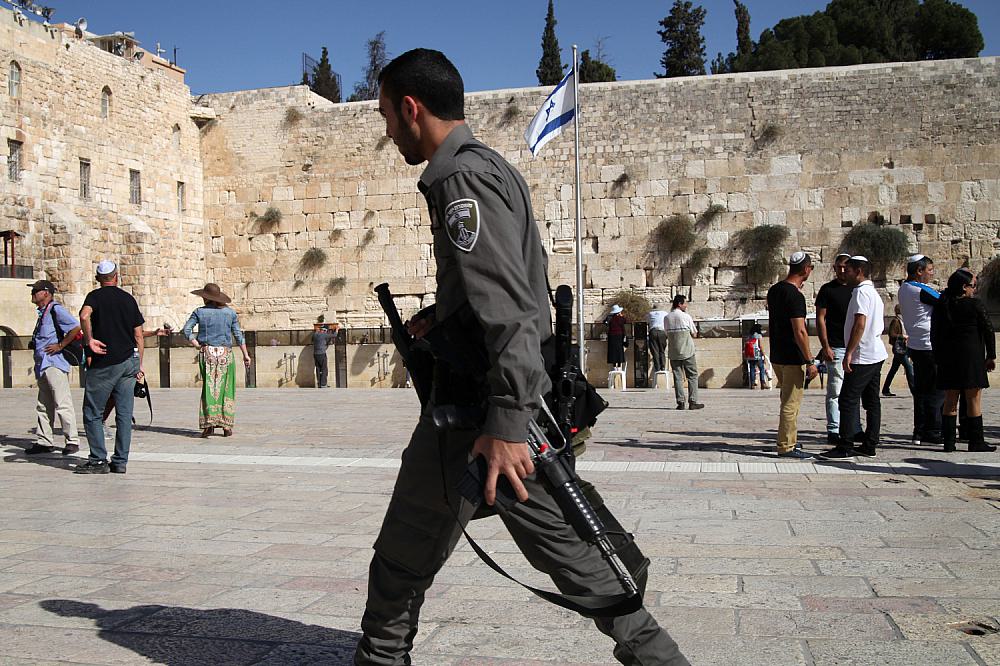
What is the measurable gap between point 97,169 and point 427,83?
2206cm

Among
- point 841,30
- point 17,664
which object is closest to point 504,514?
point 17,664

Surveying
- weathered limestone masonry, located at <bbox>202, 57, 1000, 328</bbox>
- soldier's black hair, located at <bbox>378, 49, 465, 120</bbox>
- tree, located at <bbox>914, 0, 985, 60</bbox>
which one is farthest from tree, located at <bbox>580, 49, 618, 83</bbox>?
soldier's black hair, located at <bbox>378, 49, 465, 120</bbox>

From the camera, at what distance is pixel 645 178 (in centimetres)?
2206

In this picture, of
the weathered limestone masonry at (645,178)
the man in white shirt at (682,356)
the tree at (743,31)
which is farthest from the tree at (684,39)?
the man in white shirt at (682,356)

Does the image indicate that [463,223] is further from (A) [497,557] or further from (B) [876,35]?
(B) [876,35]

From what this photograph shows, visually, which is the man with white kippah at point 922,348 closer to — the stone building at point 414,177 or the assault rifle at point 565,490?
the assault rifle at point 565,490

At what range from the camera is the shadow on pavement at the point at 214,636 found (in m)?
2.84

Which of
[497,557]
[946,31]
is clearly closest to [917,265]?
[497,557]

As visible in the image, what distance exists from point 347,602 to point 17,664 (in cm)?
108

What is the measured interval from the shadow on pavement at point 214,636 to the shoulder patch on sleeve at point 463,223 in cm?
143

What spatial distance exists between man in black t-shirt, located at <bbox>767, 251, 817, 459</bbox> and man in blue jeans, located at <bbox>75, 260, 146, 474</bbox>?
16.2 ft

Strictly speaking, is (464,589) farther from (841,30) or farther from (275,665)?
(841,30)

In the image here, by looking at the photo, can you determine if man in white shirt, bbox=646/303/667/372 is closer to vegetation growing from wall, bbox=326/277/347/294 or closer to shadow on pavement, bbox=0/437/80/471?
shadow on pavement, bbox=0/437/80/471

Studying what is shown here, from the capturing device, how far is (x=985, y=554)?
157 inches
